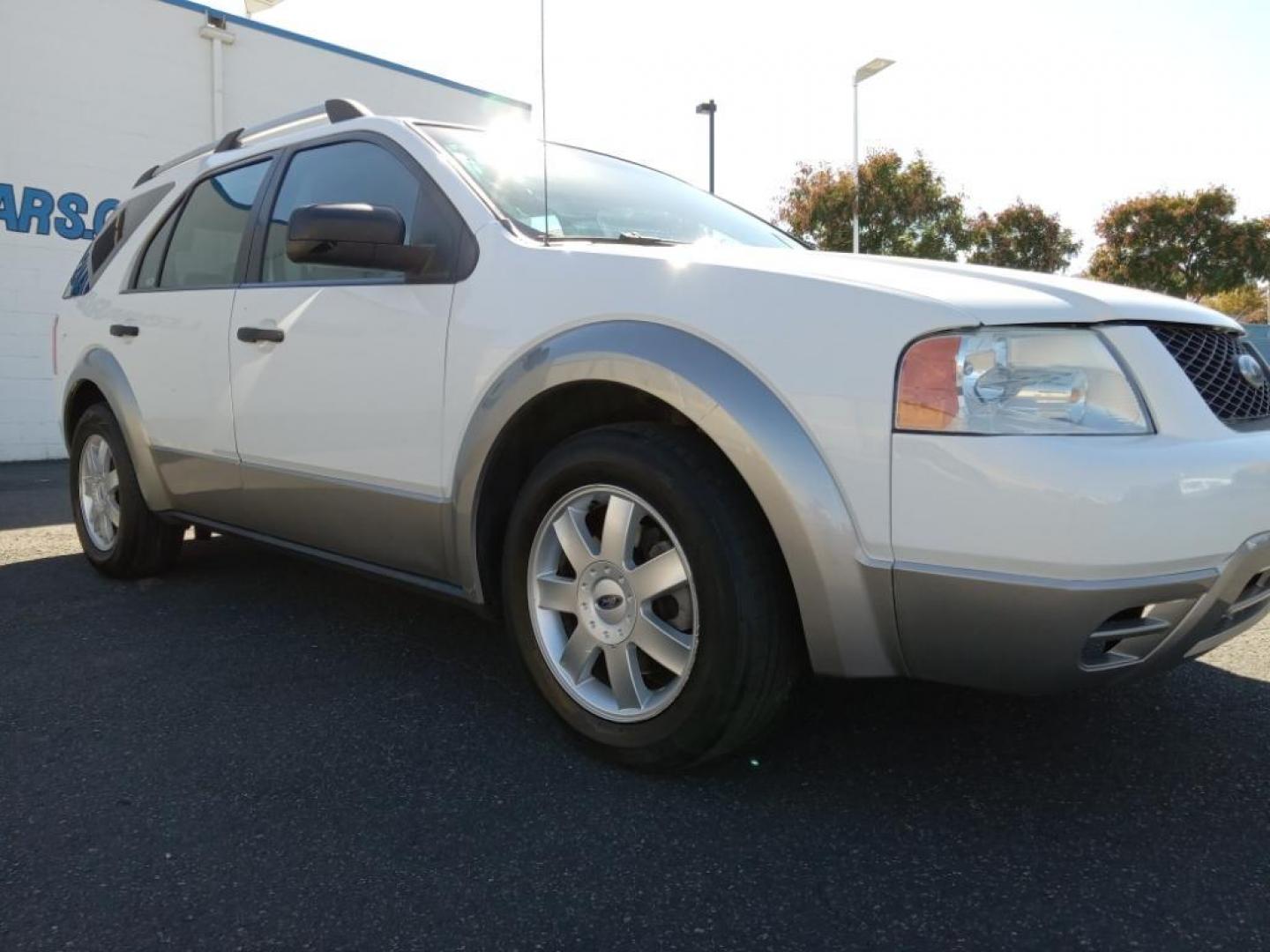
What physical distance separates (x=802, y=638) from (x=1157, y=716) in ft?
3.90

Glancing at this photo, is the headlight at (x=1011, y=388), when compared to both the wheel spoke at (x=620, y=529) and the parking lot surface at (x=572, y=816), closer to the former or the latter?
the wheel spoke at (x=620, y=529)

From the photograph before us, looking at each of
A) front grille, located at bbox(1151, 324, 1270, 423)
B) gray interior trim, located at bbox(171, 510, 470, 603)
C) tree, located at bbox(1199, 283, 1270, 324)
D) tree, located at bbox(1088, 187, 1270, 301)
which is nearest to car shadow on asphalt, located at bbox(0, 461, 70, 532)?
gray interior trim, located at bbox(171, 510, 470, 603)

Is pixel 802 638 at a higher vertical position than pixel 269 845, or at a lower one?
higher

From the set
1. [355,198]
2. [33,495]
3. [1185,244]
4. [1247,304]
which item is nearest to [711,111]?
[33,495]

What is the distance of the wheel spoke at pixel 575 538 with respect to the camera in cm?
236

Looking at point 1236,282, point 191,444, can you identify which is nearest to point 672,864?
point 191,444

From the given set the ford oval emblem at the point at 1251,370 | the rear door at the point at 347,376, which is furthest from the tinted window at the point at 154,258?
the ford oval emblem at the point at 1251,370

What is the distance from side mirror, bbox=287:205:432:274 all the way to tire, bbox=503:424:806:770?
705mm

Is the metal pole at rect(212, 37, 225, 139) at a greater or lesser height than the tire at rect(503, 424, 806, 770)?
greater

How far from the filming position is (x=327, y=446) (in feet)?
9.72

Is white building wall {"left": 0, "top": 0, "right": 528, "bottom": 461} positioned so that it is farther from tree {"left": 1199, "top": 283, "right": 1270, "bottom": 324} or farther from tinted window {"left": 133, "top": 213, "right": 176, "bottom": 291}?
tree {"left": 1199, "top": 283, "right": 1270, "bottom": 324}

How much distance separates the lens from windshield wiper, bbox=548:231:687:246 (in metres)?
2.65

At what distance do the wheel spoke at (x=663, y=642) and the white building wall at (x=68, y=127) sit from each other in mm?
9170

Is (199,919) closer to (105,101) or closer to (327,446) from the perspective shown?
(327,446)
